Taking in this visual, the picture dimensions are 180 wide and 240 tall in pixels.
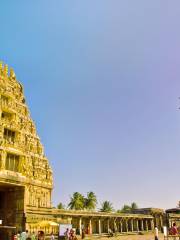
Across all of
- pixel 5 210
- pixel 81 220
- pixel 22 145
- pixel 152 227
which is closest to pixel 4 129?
pixel 22 145

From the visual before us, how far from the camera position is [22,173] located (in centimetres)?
2931

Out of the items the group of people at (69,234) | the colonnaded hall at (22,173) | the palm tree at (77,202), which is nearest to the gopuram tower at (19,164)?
the colonnaded hall at (22,173)

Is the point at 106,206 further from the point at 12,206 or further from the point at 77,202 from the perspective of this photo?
Result: the point at 12,206

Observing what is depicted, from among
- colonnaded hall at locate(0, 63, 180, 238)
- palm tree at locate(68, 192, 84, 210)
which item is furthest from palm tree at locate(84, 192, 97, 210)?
colonnaded hall at locate(0, 63, 180, 238)

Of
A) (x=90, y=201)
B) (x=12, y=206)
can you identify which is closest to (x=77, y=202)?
(x=90, y=201)

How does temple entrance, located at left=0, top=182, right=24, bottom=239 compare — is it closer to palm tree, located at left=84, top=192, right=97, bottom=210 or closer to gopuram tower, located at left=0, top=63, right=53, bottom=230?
gopuram tower, located at left=0, top=63, right=53, bottom=230

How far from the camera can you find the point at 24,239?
23.1 meters

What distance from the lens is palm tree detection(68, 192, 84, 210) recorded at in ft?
250

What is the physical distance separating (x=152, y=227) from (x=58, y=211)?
28.3m

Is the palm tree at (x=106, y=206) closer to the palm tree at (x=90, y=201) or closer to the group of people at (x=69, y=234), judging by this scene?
the palm tree at (x=90, y=201)

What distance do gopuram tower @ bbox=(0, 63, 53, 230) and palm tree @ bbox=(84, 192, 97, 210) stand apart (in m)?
48.7

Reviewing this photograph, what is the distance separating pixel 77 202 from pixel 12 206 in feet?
A: 162

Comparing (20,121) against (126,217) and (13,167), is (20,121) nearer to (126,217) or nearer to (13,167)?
(13,167)

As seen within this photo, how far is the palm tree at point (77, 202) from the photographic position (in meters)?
76.3
